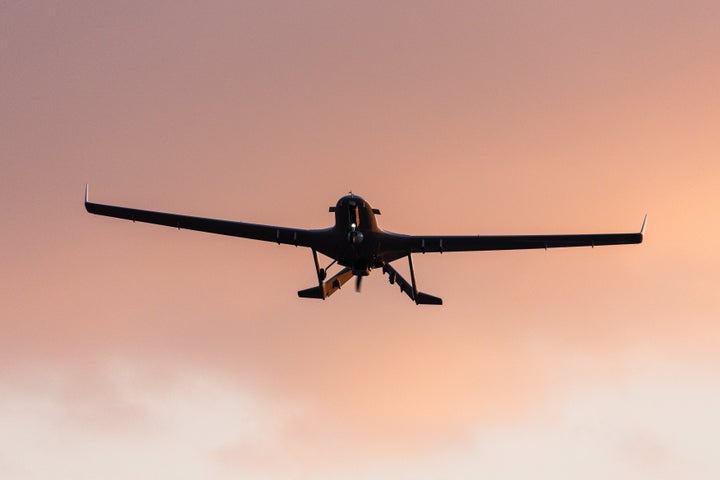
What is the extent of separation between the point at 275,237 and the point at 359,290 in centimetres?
620

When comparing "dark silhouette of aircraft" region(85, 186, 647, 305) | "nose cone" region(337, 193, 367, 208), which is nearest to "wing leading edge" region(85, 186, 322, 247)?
"dark silhouette of aircraft" region(85, 186, 647, 305)

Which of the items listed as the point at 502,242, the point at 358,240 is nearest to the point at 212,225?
the point at 358,240

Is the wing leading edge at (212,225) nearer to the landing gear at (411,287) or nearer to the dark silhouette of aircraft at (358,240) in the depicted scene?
the dark silhouette of aircraft at (358,240)

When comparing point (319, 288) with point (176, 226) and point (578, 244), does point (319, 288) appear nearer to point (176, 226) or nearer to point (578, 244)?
point (176, 226)

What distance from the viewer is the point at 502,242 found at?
69.9 m

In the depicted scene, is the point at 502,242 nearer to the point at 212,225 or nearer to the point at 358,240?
the point at 358,240

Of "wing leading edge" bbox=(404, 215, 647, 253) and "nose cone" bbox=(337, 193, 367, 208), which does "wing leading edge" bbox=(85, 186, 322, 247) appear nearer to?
"nose cone" bbox=(337, 193, 367, 208)

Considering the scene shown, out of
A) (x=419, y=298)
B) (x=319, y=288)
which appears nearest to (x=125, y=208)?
(x=319, y=288)

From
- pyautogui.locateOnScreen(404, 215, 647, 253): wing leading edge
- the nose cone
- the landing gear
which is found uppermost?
the nose cone

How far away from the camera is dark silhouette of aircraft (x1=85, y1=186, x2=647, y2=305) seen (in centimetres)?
6562

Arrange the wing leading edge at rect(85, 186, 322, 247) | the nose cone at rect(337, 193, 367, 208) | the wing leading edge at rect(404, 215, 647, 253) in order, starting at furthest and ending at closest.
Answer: the wing leading edge at rect(85, 186, 322, 247)
the wing leading edge at rect(404, 215, 647, 253)
the nose cone at rect(337, 193, 367, 208)

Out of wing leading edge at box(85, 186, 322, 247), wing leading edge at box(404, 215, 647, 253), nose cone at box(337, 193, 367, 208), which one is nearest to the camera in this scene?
nose cone at box(337, 193, 367, 208)

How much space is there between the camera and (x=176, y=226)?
72062 mm

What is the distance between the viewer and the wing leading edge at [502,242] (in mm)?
68625
